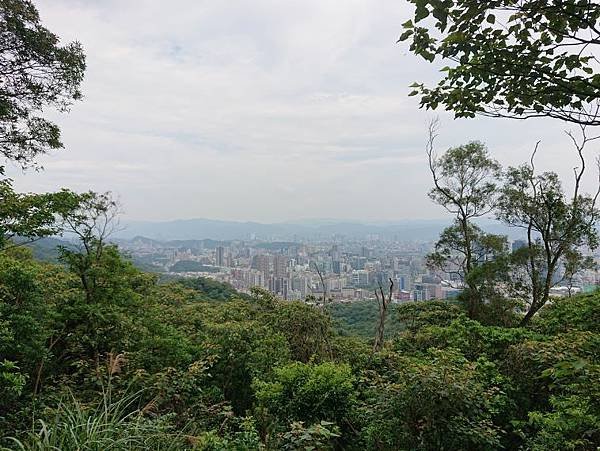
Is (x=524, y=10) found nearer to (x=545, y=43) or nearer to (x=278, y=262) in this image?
(x=545, y=43)

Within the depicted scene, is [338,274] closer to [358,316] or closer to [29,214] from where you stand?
[358,316]

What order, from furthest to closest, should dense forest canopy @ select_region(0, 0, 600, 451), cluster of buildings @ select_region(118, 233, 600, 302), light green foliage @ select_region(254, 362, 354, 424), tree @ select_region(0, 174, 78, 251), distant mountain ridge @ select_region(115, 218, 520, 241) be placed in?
distant mountain ridge @ select_region(115, 218, 520, 241)
cluster of buildings @ select_region(118, 233, 600, 302)
tree @ select_region(0, 174, 78, 251)
light green foliage @ select_region(254, 362, 354, 424)
dense forest canopy @ select_region(0, 0, 600, 451)

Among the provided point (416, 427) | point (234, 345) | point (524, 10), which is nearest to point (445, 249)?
point (234, 345)

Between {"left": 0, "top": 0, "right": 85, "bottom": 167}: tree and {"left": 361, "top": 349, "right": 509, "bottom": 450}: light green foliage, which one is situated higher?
{"left": 0, "top": 0, "right": 85, "bottom": 167}: tree

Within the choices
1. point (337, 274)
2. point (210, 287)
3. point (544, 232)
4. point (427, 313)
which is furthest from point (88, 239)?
point (337, 274)

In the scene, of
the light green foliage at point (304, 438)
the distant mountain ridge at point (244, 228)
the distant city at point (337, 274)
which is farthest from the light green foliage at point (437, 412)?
the distant mountain ridge at point (244, 228)

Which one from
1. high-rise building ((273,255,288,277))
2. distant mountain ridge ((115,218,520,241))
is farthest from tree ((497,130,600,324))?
distant mountain ridge ((115,218,520,241))

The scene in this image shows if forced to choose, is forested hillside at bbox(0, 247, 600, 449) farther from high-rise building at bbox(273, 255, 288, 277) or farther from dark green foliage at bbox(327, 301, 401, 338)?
high-rise building at bbox(273, 255, 288, 277)
